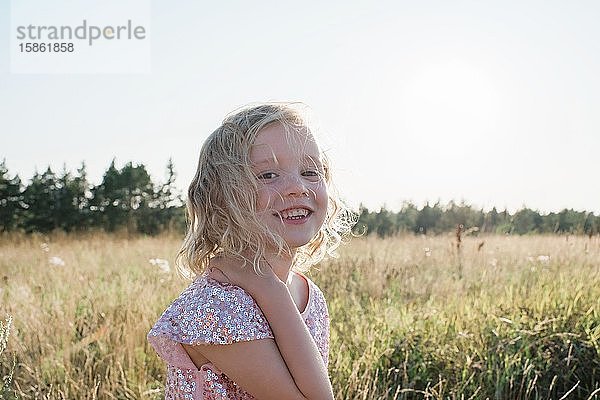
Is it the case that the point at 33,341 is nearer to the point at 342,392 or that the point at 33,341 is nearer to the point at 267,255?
the point at 342,392

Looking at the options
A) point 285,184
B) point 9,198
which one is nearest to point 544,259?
point 285,184

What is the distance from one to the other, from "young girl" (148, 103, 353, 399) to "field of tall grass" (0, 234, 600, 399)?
3.65ft

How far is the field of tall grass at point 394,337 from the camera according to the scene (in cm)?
321

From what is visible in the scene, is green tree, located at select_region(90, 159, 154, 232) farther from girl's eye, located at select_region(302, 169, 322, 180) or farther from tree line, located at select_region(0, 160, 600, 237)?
girl's eye, located at select_region(302, 169, 322, 180)

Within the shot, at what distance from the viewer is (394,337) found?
353cm

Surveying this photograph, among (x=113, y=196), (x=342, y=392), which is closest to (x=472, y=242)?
(x=342, y=392)

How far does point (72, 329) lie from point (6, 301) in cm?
88

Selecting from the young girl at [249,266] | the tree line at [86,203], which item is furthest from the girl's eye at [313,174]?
the tree line at [86,203]

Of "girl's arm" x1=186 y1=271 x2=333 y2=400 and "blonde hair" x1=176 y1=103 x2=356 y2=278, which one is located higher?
"blonde hair" x1=176 y1=103 x2=356 y2=278

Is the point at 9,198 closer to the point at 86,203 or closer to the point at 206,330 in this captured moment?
the point at 86,203

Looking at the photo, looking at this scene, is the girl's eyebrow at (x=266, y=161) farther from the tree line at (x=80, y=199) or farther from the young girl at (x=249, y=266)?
the tree line at (x=80, y=199)

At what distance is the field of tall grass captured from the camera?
3.21m

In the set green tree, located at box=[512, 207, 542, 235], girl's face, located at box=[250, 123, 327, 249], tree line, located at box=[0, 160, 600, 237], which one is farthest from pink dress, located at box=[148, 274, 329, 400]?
tree line, located at box=[0, 160, 600, 237]

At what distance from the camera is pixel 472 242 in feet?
23.1
